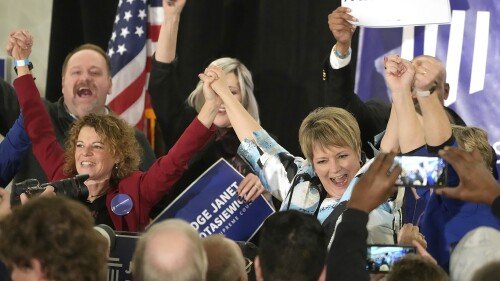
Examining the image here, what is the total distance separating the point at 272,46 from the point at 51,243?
334 centimetres

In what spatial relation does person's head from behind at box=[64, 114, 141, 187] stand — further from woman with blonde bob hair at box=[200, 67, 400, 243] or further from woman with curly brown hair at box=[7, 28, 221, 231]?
woman with blonde bob hair at box=[200, 67, 400, 243]

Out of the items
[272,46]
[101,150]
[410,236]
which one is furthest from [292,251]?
[272,46]

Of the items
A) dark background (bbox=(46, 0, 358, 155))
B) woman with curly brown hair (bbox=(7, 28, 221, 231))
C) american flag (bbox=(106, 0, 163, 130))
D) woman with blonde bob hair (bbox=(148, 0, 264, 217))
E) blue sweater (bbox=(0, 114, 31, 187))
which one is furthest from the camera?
american flag (bbox=(106, 0, 163, 130))

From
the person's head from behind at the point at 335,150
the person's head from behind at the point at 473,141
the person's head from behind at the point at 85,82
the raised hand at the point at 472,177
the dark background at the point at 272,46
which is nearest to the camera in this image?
the raised hand at the point at 472,177

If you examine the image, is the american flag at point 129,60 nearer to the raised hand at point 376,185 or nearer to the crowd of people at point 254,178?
the crowd of people at point 254,178

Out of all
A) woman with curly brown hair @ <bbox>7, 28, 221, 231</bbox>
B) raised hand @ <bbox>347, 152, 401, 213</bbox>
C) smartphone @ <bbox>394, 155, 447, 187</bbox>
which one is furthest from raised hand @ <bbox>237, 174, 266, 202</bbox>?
raised hand @ <bbox>347, 152, 401, 213</bbox>

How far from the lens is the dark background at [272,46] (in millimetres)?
5586

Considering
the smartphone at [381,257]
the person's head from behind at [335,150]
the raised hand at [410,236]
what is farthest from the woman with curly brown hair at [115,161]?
the smartphone at [381,257]

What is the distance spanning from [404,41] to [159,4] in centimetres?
151

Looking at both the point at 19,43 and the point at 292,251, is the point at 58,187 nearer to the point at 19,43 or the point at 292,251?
the point at 19,43

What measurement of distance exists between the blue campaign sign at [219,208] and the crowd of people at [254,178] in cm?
6

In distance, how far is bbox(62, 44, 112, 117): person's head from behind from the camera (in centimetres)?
501

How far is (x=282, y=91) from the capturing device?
18.6ft

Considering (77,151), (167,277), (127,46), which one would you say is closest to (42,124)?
(77,151)
